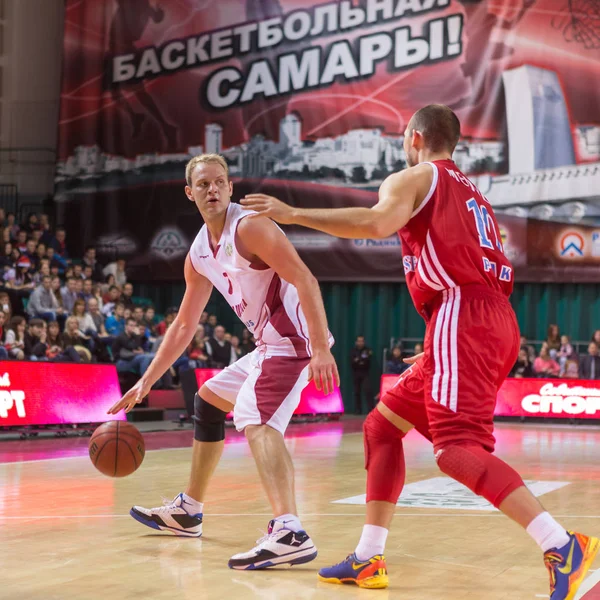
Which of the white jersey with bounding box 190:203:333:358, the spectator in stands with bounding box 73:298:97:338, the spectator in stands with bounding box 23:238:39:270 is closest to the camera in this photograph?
the white jersey with bounding box 190:203:333:358

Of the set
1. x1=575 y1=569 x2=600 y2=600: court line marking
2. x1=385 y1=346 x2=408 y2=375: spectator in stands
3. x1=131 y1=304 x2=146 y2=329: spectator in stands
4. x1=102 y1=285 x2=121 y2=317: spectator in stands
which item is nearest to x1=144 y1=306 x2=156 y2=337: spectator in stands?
x1=131 y1=304 x2=146 y2=329: spectator in stands

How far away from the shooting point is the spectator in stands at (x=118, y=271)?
65.2 feet

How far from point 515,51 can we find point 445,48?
→ 142cm

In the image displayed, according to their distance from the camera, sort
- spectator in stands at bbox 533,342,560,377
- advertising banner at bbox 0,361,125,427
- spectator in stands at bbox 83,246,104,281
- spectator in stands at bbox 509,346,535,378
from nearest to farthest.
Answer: advertising banner at bbox 0,361,125,427 < spectator in stands at bbox 533,342,560,377 < spectator in stands at bbox 509,346,535,378 < spectator in stands at bbox 83,246,104,281

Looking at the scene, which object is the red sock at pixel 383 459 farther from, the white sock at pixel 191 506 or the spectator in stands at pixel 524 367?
the spectator in stands at pixel 524 367

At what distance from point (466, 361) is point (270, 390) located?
124cm

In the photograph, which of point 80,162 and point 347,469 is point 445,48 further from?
point 347,469

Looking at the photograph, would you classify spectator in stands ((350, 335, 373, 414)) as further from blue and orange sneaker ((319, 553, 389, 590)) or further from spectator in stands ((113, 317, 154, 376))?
blue and orange sneaker ((319, 553, 389, 590))

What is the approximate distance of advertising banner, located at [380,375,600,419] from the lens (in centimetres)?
1747

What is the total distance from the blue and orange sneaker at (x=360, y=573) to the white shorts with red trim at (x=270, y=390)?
0.72m

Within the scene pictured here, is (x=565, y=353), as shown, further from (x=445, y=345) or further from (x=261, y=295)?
(x=445, y=345)

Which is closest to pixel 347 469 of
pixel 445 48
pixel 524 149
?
pixel 524 149

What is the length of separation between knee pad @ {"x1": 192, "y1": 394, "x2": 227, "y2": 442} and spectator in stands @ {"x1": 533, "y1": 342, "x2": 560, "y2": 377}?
14.1m

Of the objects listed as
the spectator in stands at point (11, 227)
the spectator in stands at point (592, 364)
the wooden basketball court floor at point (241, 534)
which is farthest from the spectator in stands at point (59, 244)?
the spectator in stands at point (592, 364)
